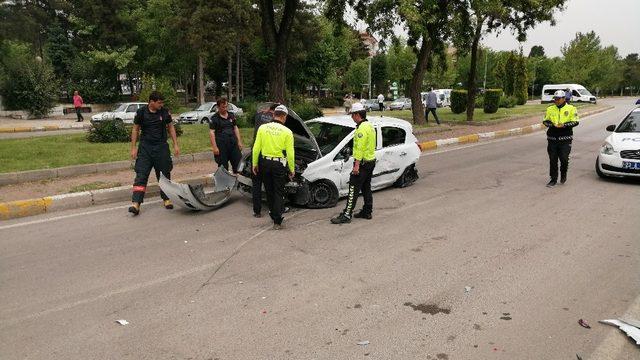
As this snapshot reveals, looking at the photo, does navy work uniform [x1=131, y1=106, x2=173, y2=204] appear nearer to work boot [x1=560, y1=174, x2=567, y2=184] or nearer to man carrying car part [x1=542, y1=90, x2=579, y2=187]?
man carrying car part [x1=542, y1=90, x2=579, y2=187]

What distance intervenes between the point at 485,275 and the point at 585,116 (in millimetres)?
30432

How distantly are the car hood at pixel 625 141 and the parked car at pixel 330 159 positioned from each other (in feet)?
13.1

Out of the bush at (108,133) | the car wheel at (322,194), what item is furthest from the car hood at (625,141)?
the bush at (108,133)

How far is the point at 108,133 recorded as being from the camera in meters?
14.1

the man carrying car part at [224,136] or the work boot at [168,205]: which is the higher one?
the man carrying car part at [224,136]

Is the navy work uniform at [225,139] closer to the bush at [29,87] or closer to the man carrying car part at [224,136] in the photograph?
the man carrying car part at [224,136]

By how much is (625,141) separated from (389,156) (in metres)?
4.63

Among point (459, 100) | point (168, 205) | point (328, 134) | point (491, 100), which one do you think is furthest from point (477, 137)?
point (168, 205)

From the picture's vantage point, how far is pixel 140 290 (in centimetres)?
467

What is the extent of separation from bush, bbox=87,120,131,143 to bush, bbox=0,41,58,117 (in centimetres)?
1723

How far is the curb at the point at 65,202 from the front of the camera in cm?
736

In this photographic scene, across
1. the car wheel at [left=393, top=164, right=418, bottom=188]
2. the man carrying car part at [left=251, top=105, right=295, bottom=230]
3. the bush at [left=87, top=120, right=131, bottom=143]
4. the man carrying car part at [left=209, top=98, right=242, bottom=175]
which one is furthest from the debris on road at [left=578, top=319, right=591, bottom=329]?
the bush at [left=87, top=120, right=131, bottom=143]

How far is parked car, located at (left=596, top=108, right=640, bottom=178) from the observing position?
9.12 m

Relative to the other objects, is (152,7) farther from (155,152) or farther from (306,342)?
(306,342)
